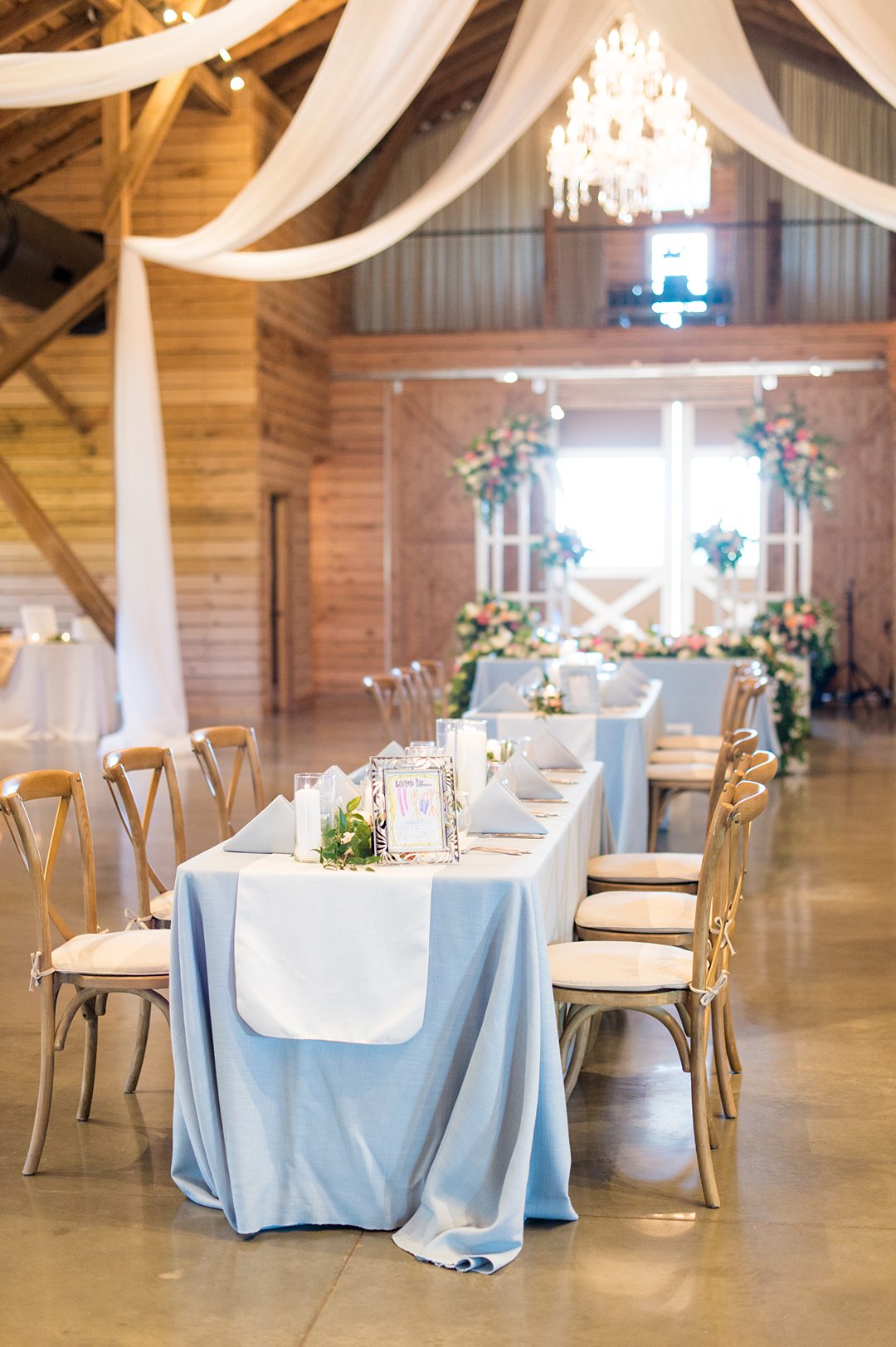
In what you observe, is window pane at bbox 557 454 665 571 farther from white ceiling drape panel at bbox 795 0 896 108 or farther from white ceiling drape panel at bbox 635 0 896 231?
white ceiling drape panel at bbox 795 0 896 108

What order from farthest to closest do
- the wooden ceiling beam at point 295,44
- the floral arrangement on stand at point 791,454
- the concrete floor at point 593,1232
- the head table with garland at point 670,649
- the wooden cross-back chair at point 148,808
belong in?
the wooden ceiling beam at point 295,44 → the floral arrangement on stand at point 791,454 → the head table with garland at point 670,649 → the wooden cross-back chair at point 148,808 → the concrete floor at point 593,1232

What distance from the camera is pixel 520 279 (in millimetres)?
16672

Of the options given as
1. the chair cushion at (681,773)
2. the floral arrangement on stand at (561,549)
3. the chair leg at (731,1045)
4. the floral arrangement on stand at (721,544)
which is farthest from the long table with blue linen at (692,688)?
the chair leg at (731,1045)

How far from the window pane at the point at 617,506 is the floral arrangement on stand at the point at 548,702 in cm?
984

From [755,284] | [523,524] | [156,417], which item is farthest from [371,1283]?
[755,284]

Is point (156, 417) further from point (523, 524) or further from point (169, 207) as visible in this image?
point (169, 207)

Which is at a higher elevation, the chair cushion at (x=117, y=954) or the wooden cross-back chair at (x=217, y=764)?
the wooden cross-back chair at (x=217, y=764)

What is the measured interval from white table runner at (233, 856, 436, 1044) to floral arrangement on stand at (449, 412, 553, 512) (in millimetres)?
8450

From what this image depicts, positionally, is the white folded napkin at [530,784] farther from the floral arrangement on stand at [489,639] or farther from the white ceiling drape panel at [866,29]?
the floral arrangement on stand at [489,639]

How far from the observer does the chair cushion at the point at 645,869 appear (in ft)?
14.5

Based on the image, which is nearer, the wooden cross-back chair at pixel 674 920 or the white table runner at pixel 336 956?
the white table runner at pixel 336 956

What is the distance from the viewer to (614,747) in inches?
252

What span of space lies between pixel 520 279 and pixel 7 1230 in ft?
48.4

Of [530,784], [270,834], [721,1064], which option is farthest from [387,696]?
[270,834]
